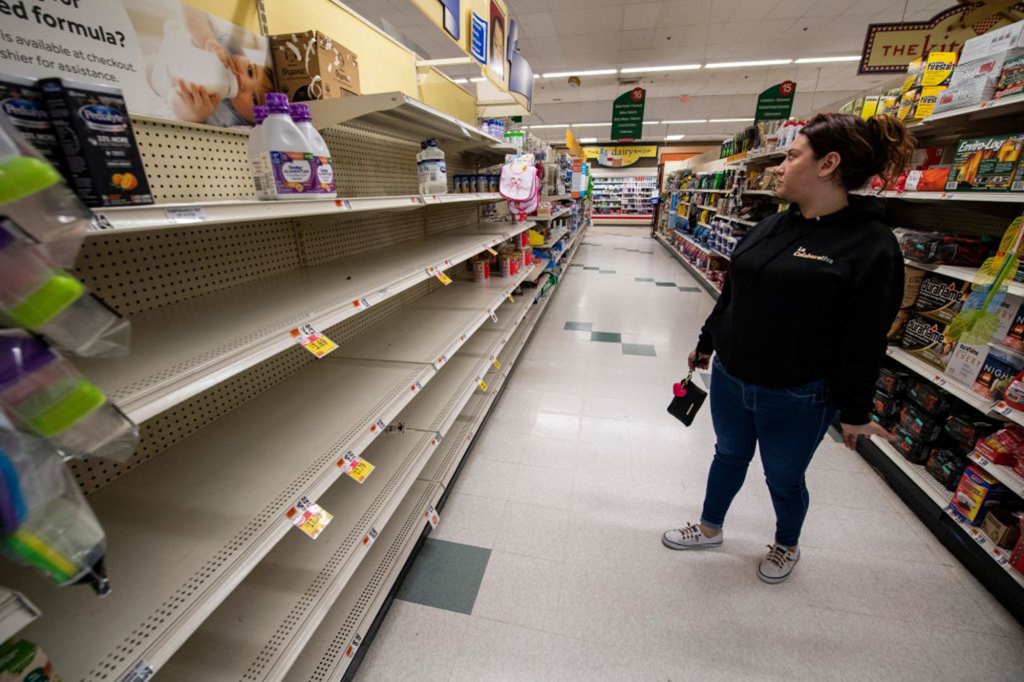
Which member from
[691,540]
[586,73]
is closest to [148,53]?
[691,540]

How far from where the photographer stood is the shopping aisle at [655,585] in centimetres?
142

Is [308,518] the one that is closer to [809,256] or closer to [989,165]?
[809,256]

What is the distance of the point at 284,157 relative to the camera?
1.05m

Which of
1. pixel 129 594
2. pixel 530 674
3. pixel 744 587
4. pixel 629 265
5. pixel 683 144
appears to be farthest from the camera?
pixel 683 144

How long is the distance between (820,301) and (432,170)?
5.33 feet

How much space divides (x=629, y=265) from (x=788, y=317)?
7.69 m

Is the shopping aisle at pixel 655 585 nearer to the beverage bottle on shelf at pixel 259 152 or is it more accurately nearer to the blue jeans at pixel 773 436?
the blue jeans at pixel 773 436

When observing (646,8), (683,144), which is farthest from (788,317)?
(683,144)

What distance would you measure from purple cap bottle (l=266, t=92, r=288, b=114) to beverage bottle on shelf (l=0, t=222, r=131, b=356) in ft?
2.55

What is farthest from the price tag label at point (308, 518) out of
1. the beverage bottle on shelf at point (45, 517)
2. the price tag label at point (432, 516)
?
the price tag label at point (432, 516)

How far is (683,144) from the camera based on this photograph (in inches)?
663

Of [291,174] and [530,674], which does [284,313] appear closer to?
[291,174]

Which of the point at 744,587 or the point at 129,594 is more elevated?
the point at 129,594

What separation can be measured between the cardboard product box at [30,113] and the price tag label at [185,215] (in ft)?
0.48
